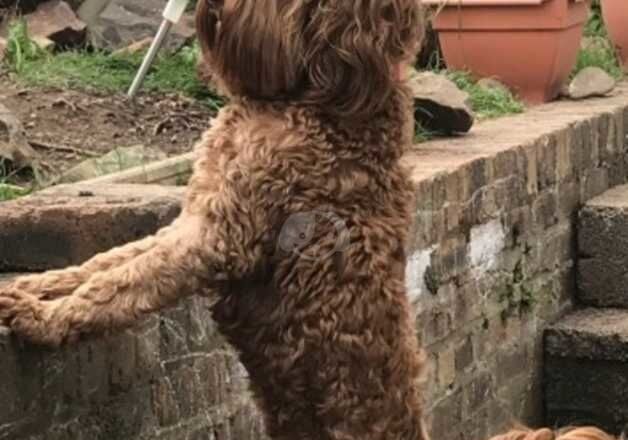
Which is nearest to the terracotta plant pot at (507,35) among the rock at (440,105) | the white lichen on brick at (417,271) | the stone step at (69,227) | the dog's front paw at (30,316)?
the rock at (440,105)

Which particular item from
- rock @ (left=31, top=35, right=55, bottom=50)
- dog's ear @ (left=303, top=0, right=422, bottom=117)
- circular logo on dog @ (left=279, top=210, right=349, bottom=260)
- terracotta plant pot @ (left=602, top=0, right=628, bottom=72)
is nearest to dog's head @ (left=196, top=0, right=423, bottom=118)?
dog's ear @ (left=303, top=0, right=422, bottom=117)

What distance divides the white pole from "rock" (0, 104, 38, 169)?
999mm

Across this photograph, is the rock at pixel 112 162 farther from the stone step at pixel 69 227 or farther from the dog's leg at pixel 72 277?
the dog's leg at pixel 72 277

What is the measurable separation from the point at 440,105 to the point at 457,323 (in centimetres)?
102

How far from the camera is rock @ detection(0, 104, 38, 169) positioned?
6.20 metres

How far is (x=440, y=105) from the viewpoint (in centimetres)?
790

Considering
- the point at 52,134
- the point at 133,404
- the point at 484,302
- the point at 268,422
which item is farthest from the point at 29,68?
the point at 268,422

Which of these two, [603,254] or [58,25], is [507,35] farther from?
[58,25]

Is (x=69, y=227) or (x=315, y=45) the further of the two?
(x=69, y=227)

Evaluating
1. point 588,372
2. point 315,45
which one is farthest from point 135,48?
point 315,45

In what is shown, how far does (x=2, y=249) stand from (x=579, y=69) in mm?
5673

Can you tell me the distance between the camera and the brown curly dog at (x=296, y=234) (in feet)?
13.3

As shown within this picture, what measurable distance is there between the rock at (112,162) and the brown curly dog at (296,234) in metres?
1.99

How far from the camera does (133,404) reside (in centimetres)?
495
